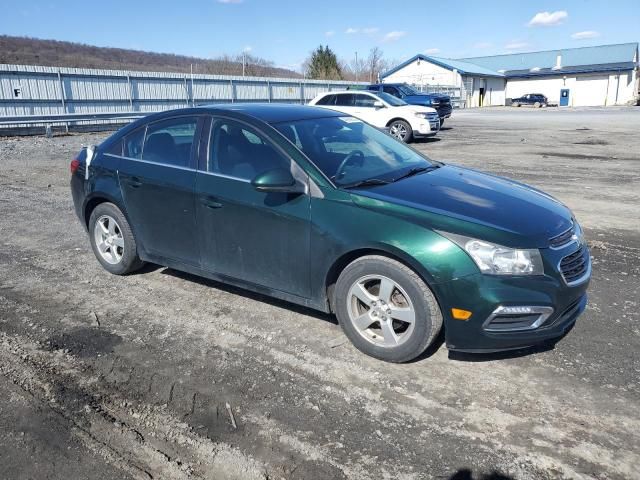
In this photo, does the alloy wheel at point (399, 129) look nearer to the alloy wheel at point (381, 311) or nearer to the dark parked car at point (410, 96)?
the dark parked car at point (410, 96)

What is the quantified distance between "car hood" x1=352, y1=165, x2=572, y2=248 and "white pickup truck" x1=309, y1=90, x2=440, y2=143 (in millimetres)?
13181

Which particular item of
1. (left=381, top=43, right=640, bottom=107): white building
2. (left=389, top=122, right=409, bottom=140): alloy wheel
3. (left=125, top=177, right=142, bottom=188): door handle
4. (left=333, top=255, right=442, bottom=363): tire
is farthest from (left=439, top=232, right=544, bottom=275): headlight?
(left=381, top=43, right=640, bottom=107): white building

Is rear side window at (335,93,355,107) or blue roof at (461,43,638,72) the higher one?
Answer: blue roof at (461,43,638,72)

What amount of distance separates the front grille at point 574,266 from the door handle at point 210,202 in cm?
250

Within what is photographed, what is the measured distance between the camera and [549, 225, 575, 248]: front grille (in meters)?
3.37

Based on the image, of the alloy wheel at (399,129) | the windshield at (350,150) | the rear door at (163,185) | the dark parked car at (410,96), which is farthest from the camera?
the dark parked car at (410,96)

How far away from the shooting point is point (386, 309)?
350 centimetres

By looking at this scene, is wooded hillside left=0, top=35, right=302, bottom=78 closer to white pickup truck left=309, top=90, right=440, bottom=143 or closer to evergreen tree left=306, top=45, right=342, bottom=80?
evergreen tree left=306, top=45, right=342, bottom=80

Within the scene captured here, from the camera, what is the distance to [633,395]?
3.15 meters

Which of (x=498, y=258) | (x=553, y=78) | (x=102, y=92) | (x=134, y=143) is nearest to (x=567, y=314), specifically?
(x=498, y=258)

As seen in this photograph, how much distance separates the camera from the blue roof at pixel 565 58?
2721 inches

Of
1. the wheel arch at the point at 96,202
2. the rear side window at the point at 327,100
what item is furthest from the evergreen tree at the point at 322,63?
the wheel arch at the point at 96,202

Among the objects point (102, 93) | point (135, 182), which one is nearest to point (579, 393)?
point (135, 182)

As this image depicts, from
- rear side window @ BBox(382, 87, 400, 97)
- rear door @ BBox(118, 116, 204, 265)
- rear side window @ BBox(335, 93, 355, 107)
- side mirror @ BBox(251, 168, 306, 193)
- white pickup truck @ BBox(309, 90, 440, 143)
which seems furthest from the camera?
rear side window @ BBox(382, 87, 400, 97)
